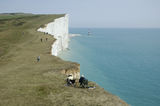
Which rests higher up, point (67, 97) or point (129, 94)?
point (67, 97)

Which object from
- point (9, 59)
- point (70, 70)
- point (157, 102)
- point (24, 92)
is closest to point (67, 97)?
point (24, 92)

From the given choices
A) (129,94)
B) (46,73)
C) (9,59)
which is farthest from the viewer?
(129,94)

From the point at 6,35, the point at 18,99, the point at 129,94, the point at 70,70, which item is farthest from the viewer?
the point at 6,35

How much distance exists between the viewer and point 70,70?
2120 cm

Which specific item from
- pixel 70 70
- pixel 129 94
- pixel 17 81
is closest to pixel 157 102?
pixel 129 94

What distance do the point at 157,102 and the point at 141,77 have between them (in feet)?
60.5

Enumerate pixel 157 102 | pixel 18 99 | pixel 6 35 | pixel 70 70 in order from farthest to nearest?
1. pixel 6 35
2. pixel 157 102
3. pixel 70 70
4. pixel 18 99

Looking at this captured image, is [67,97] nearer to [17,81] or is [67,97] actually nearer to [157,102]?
[17,81]

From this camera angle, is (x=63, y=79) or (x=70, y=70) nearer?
(x=63, y=79)

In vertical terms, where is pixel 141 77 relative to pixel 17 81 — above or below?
below

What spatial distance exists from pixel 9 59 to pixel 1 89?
547 inches

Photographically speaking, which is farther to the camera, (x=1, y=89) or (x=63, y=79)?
(x=63, y=79)

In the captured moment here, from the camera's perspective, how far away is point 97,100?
45.3ft

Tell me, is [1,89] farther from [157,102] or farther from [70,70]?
[157,102]
